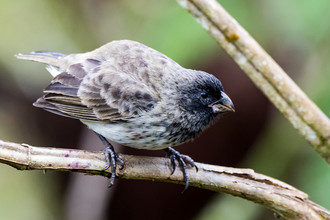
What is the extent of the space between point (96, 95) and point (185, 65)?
65 centimetres

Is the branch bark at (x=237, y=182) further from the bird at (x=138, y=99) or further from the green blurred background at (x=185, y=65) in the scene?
the green blurred background at (x=185, y=65)

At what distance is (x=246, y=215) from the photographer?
3.67 meters

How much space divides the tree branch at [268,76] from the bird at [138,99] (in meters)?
0.76

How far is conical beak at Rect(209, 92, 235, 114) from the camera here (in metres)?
3.07

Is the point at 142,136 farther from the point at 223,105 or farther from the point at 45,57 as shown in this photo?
the point at 45,57

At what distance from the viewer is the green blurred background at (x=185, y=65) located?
122 inches

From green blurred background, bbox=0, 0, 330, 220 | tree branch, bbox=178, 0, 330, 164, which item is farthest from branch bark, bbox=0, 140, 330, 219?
tree branch, bbox=178, 0, 330, 164

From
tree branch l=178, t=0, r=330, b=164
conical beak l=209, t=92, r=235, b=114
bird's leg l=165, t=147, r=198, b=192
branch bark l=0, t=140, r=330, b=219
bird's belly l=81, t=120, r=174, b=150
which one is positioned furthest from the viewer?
conical beak l=209, t=92, r=235, b=114

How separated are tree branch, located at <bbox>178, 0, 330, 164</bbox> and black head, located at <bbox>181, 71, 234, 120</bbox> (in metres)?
0.76

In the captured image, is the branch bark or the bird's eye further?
the bird's eye

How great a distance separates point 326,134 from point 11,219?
12.7 feet

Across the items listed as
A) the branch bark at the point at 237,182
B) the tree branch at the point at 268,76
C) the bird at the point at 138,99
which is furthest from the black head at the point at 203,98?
the tree branch at the point at 268,76

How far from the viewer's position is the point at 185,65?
11.5 feet

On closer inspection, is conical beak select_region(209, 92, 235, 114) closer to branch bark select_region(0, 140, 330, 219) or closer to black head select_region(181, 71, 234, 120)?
black head select_region(181, 71, 234, 120)
